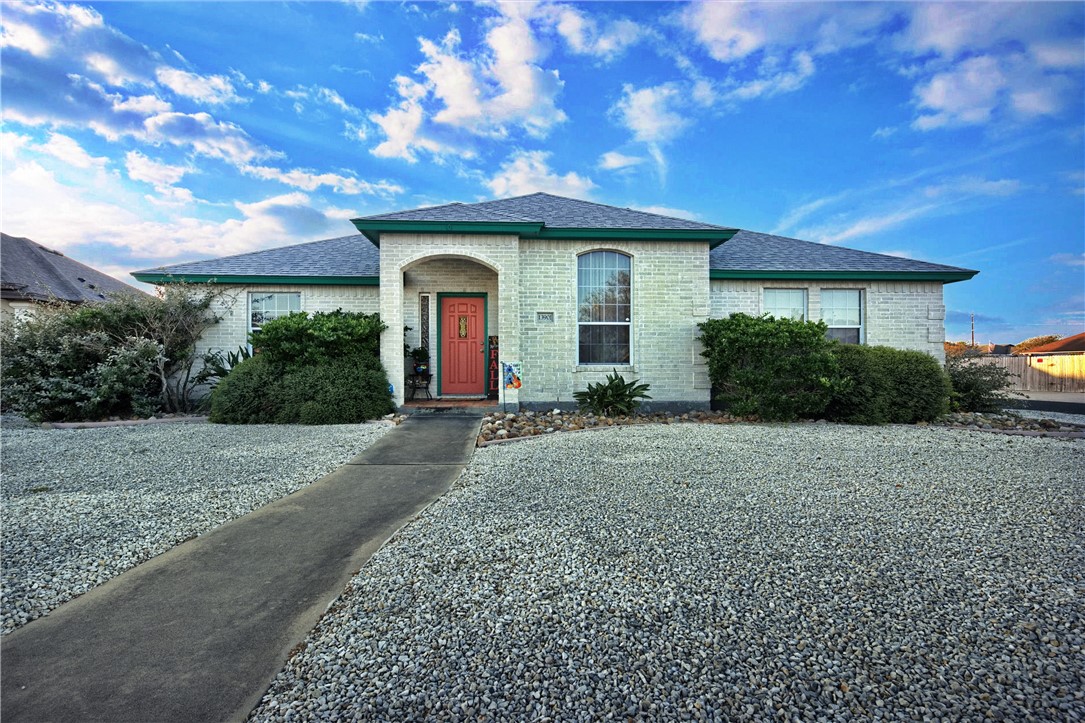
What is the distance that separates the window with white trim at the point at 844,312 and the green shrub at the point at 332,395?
404 inches

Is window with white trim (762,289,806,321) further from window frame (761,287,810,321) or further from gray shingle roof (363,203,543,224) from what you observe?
gray shingle roof (363,203,543,224)

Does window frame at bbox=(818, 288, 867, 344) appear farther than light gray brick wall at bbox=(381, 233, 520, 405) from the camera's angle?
Yes

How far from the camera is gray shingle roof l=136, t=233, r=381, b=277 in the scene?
1098 cm

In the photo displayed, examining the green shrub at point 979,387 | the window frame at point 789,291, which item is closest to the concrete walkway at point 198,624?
the window frame at point 789,291

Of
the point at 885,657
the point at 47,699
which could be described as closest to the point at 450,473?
the point at 47,699

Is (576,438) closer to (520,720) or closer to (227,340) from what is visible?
(520,720)

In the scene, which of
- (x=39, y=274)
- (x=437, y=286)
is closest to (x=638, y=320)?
(x=437, y=286)

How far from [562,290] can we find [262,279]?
22.8 ft

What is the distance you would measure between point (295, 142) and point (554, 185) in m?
7.30

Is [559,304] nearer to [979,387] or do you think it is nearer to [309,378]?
[309,378]

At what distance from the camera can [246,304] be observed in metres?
11.2

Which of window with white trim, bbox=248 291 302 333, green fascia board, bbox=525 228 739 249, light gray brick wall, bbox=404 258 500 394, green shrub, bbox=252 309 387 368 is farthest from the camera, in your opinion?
window with white trim, bbox=248 291 302 333

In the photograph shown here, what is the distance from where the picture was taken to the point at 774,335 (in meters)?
8.66

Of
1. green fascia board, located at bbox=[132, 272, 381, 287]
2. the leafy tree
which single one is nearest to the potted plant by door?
green fascia board, located at bbox=[132, 272, 381, 287]
